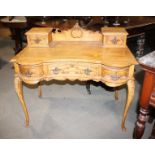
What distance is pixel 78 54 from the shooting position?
179 centimetres

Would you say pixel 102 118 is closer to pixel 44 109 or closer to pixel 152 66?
pixel 44 109

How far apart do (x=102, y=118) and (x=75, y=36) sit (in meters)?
1.06

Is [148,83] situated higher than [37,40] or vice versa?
[37,40]

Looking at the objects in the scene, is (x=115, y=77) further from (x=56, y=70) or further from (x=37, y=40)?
(x=37, y=40)

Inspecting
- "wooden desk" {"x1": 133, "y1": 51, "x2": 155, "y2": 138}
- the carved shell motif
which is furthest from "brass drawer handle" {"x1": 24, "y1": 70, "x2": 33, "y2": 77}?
"wooden desk" {"x1": 133, "y1": 51, "x2": 155, "y2": 138}

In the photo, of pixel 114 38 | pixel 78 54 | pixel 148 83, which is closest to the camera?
pixel 148 83

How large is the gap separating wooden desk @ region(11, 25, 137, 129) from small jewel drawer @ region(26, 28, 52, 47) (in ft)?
0.44

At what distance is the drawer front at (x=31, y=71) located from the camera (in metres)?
1.68

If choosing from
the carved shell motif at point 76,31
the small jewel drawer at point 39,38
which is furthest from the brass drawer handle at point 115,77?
the small jewel drawer at point 39,38

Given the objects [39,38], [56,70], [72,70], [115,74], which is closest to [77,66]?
[72,70]

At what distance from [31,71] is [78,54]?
1.57ft

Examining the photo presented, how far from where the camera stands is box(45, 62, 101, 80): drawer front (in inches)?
67.3

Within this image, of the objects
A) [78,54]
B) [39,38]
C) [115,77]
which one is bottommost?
[115,77]

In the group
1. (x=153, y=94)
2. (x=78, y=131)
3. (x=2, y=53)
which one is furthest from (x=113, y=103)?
(x=2, y=53)
